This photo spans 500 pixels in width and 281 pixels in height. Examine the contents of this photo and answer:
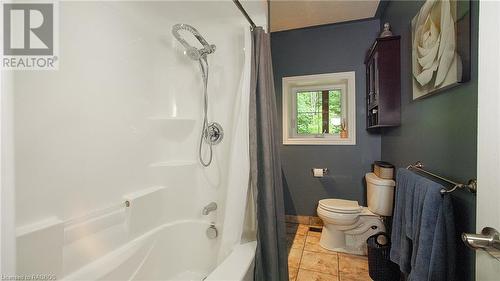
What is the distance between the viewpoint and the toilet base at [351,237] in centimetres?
203

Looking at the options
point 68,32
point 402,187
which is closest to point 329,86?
point 402,187

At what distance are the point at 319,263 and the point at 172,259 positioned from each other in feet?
4.20

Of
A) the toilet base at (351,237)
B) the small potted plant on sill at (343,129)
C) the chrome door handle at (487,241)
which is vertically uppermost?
the small potted plant on sill at (343,129)

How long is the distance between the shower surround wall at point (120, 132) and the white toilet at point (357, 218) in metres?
1.13

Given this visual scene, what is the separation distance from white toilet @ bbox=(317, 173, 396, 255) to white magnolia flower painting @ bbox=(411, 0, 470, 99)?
3.06 feet

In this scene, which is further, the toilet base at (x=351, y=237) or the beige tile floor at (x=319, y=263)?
the toilet base at (x=351, y=237)

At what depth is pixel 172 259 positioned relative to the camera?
1638 millimetres

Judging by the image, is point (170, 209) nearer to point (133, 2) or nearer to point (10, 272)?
point (10, 272)

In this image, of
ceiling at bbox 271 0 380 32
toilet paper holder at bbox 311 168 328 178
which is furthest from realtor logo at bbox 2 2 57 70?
toilet paper holder at bbox 311 168 328 178

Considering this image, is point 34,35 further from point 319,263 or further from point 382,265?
point 382,265

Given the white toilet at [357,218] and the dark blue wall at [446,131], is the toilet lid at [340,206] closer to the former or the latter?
the white toilet at [357,218]

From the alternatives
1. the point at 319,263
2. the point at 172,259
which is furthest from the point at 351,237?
the point at 172,259

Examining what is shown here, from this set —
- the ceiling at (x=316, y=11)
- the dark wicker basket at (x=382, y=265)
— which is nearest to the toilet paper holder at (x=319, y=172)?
the dark wicker basket at (x=382, y=265)

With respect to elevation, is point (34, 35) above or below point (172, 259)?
above
